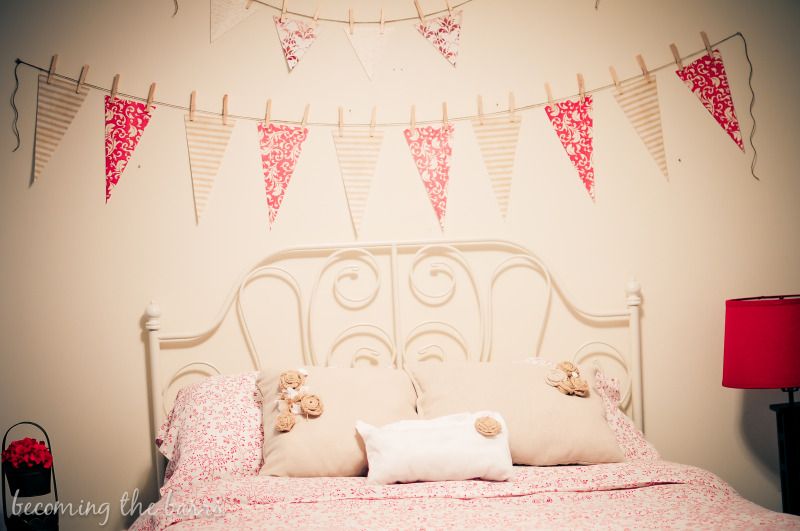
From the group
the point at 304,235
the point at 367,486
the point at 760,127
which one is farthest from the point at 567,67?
the point at 367,486

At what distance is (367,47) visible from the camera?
A: 260cm

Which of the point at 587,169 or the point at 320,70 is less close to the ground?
the point at 320,70

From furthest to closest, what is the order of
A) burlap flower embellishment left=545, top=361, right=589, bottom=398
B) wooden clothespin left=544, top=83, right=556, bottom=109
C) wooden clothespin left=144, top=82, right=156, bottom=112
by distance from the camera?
wooden clothespin left=544, top=83, right=556, bottom=109
wooden clothespin left=144, top=82, right=156, bottom=112
burlap flower embellishment left=545, top=361, right=589, bottom=398

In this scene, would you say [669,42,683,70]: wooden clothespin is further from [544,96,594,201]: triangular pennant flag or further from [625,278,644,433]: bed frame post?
[625,278,644,433]: bed frame post

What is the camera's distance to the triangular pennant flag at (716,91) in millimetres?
2494

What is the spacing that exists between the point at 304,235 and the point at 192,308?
19.6 inches

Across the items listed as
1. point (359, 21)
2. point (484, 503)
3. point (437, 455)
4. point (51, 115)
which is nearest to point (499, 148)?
point (359, 21)

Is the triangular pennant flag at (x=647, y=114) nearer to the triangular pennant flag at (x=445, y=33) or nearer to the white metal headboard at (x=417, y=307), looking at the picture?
the white metal headboard at (x=417, y=307)

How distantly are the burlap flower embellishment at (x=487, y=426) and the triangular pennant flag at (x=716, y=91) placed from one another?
150 centimetres

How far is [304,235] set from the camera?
2.53 metres

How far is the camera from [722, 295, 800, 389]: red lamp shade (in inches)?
83.7

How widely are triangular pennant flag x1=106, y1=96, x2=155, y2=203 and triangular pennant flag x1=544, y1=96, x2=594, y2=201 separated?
156cm

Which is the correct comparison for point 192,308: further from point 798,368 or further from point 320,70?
point 798,368

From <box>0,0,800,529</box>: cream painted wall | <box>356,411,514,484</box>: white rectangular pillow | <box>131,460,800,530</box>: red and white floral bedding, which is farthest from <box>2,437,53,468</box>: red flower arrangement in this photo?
<box>356,411,514,484</box>: white rectangular pillow
